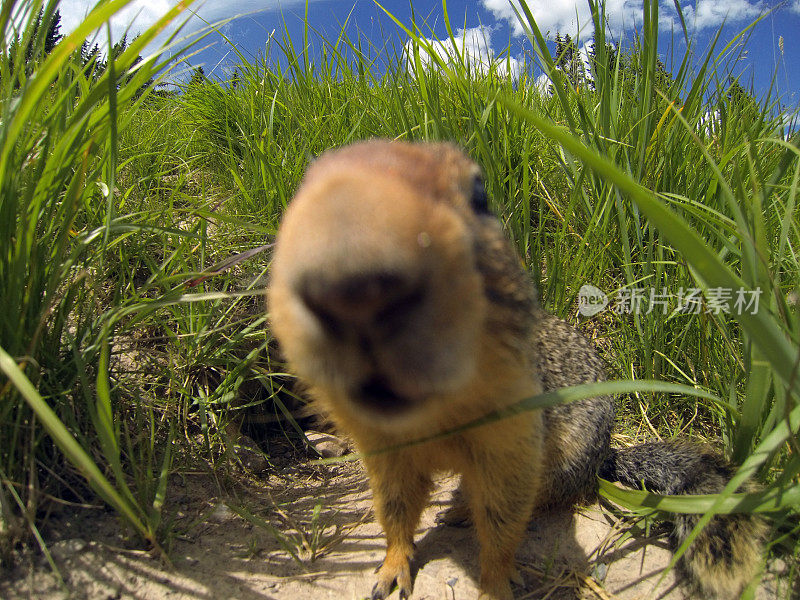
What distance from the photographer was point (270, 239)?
11.7 feet

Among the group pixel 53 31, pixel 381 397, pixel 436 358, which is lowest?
pixel 381 397

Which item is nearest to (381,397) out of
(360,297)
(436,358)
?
(436,358)

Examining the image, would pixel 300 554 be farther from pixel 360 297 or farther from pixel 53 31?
pixel 53 31

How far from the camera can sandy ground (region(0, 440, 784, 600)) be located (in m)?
1.82

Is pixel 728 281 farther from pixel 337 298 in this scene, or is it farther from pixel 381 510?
pixel 381 510

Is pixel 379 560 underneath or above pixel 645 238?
underneath

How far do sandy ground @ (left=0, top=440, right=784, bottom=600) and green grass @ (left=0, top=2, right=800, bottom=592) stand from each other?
0.49 feet

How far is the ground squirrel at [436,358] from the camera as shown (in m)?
1.03

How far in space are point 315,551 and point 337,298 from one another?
66.4 inches

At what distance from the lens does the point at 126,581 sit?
1.82 metres

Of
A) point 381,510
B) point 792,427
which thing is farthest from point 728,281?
point 381,510

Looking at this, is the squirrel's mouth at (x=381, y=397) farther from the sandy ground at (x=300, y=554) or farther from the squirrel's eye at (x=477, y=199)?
the sandy ground at (x=300, y=554)
